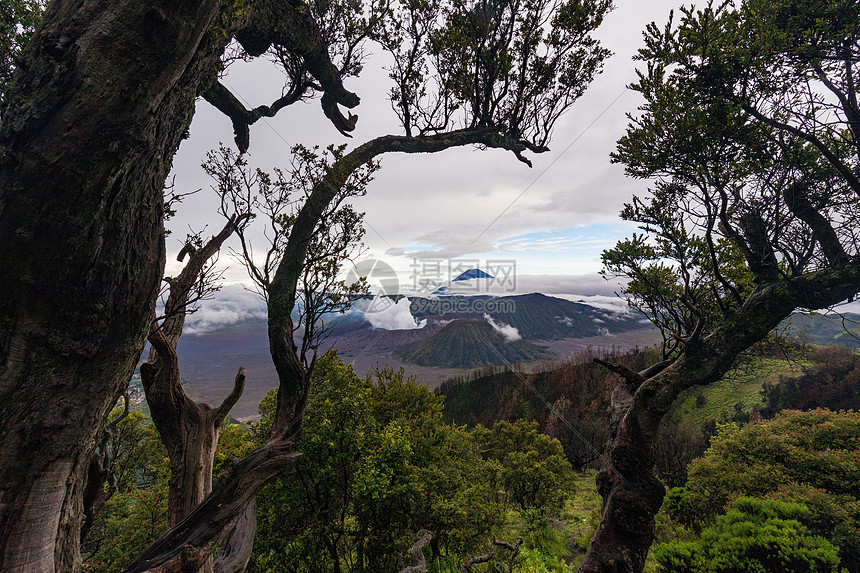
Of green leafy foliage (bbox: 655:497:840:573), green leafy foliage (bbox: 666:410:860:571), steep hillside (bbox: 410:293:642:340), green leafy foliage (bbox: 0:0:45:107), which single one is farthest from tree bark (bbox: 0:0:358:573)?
steep hillside (bbox: 410:293:642:340)

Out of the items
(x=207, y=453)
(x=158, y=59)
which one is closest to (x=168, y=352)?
(x=207, y=453)

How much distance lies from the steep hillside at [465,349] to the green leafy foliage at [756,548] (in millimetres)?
114916

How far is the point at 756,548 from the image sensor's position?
563 cm

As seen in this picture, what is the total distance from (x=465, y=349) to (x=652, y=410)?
413 ft

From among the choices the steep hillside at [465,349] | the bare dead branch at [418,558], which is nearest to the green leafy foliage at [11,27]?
the bare dead branch at [418,558]

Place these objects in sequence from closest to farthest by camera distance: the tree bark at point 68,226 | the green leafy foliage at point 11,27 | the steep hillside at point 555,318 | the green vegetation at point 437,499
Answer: the tree bark at point 68,226 < the green leafy foliage at point 11,27 < the green vegetation at point 437,499 < the steep hillside at point 555,318

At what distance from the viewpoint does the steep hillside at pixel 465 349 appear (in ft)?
405

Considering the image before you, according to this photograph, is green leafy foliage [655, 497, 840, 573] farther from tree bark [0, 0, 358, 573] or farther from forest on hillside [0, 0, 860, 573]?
tree bark [0, 0, 358, 573]

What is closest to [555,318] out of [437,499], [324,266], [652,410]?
[437,499]

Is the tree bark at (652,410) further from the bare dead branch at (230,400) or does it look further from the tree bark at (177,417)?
the bare dead branch at (230,400)

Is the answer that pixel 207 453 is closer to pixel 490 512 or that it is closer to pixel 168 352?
pixel 168 352

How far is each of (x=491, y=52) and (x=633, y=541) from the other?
31.4 ft

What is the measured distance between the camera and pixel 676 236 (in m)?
5.70

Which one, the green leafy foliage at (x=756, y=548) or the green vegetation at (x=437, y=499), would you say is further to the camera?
the green vegetation at (x=437, y=499)
